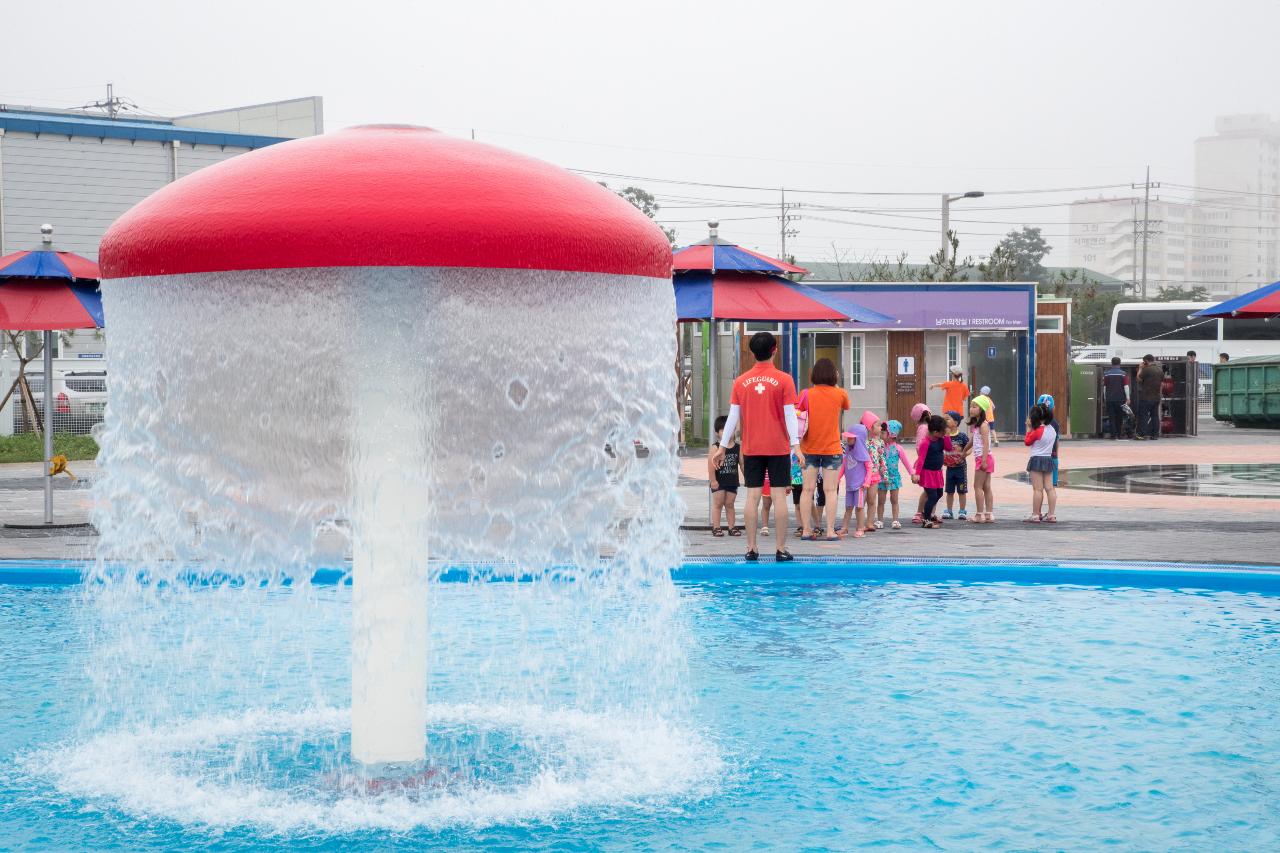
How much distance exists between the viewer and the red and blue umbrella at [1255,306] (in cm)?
1237

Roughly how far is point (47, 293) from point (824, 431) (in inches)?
269

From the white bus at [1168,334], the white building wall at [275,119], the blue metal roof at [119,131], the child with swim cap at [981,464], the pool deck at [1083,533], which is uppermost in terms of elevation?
the white building wall at [275,119]

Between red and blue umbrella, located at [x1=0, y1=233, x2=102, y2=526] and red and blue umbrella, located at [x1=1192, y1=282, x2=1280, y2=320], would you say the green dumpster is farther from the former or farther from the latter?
red and blue umbrella, located at [x1=0, y1=233, x2=102, y2=526]

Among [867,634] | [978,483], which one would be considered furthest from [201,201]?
[978,483]

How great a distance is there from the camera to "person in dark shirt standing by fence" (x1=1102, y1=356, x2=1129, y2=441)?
27.4m

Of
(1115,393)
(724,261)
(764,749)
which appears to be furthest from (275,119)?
(764,749)

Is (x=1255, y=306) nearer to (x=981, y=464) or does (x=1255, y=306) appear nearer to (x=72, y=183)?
(x=981, y=464)

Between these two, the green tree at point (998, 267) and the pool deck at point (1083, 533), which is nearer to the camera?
the pool deck at point (1083, 533)

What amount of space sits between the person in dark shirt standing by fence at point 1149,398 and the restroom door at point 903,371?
4738mm

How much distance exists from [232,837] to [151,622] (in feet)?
15.5

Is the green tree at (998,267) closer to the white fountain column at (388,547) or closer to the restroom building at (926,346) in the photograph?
the restroom building at (926,346)

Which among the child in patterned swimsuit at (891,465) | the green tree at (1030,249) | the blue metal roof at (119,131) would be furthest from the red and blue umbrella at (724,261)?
the green tree at (1030,249)

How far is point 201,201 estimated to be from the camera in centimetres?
408

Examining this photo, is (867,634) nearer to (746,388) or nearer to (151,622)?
(746,388)
